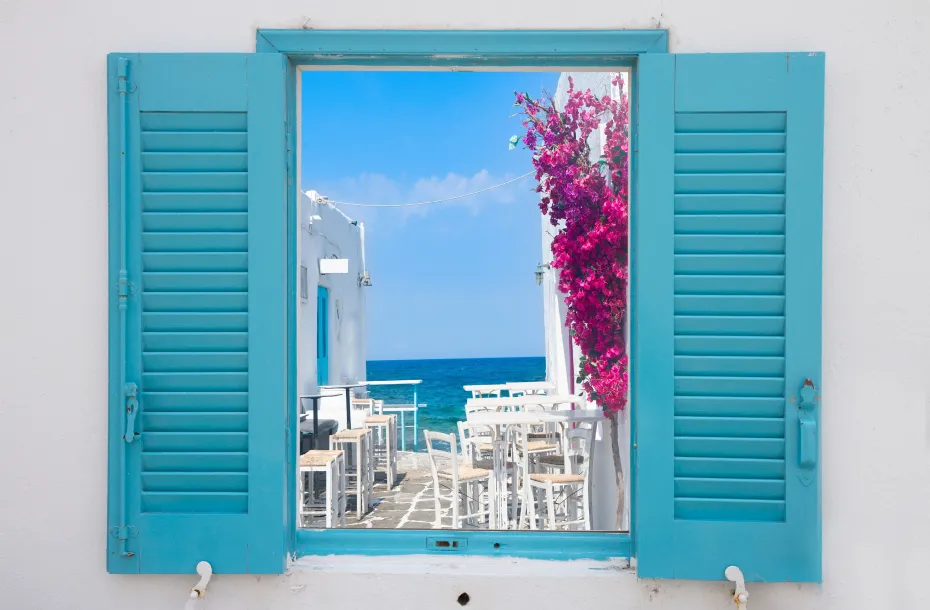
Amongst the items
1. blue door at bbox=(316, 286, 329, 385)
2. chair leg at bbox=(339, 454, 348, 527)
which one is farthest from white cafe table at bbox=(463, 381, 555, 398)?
blue door at bbox=(316, 286, 329, 385)

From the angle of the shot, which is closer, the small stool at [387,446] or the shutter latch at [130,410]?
the shutter latch at [130,410]

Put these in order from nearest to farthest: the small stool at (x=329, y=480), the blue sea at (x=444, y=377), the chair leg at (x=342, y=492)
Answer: the small stool at (x=329, y=480) < the chair leg at (x=342, y=492) < the blue sea at (x=444, y=377)

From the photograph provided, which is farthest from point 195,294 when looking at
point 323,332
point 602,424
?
point 323,332

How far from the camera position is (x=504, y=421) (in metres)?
→ 4.33

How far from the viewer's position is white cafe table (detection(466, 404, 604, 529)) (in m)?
4.27

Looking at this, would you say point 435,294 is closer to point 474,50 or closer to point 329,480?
point 329,480

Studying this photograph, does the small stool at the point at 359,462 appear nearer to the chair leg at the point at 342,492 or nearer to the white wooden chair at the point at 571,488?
the chair leg at the point at 342,492

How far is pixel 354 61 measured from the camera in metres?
2.23

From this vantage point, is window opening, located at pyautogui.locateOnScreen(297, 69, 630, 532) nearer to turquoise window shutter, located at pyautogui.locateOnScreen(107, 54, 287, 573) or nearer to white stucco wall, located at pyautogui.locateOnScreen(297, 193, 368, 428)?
white stucco wall, located at pyautogui.locateOnScreen(297, 193, 368, 428)

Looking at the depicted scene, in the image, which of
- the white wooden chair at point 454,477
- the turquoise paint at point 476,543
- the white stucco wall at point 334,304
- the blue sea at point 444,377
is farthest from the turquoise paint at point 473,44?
the blue sea at point 444,377

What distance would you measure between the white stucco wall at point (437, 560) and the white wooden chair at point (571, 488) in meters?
1.85

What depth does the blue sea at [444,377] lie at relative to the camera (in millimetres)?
24984
